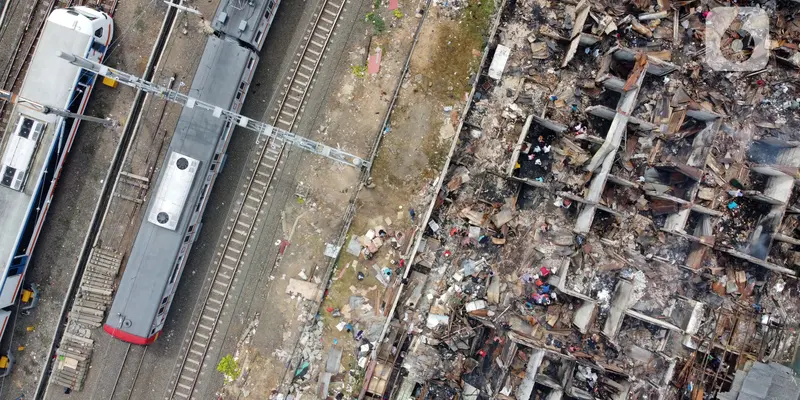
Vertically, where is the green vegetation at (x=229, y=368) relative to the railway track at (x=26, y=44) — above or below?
below

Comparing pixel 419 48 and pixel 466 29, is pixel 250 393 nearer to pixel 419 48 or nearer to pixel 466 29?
pixel 419 48

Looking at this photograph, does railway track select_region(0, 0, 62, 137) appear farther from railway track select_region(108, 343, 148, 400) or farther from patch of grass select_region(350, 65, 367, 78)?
patch of grass select_region(350, 65, 367, 78)

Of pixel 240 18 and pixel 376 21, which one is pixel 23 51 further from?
pixel 376 21

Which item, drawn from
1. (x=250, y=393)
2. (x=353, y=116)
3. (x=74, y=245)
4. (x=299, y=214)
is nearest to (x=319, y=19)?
(x=353, y=116)

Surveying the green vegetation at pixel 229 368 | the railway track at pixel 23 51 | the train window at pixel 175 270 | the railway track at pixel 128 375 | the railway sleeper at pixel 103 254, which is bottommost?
the railway track at pixel 128 375

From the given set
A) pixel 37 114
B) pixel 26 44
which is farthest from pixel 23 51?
pixel 37 114

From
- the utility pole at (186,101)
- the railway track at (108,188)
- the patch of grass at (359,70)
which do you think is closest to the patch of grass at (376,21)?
the patch of grass at (359,70)

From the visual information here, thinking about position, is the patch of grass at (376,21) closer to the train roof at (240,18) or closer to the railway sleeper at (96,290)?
the train roof at (240,18)
